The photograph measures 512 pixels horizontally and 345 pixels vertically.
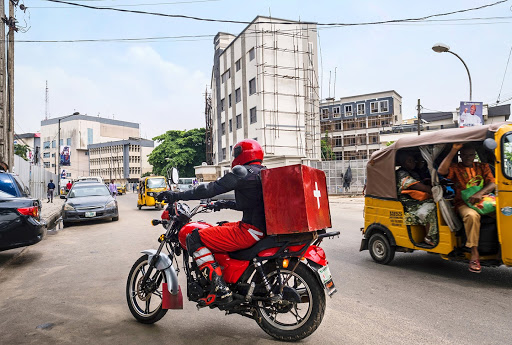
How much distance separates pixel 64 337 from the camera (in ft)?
12.9

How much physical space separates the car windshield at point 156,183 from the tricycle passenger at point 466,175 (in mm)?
19176

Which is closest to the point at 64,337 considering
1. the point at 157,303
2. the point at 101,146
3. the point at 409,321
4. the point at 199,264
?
the point at 157,303

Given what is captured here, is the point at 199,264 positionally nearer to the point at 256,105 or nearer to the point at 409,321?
the point at 409,321

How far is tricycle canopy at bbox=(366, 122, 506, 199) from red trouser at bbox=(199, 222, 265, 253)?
3.79 m

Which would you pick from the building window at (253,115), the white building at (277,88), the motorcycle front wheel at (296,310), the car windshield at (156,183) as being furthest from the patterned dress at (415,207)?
the building window at (253,115)

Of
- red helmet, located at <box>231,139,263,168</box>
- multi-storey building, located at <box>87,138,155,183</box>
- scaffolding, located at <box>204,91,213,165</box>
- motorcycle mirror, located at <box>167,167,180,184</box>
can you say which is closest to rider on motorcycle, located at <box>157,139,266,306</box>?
red helmet, located at <box>231,139,263,168</box>

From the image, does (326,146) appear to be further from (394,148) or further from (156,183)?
(394,148)

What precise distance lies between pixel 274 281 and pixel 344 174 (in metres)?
28.3

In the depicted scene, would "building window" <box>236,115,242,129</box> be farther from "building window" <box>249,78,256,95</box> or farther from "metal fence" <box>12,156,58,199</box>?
"metal fence" <box>12,156,58,199</box>

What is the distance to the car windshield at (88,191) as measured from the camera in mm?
15682

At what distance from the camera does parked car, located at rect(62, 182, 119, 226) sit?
46.8 feet

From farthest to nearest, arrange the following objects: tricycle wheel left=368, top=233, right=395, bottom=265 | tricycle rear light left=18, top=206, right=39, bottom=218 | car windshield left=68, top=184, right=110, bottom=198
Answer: car windshield left=68, top=184, right=110, bottom=198, tricycle rear light left=18, top=206, right=39, bottom=218, tricycle wheel left=368, top=233, right=395, bottom=265

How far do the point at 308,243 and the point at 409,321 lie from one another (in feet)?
5.14

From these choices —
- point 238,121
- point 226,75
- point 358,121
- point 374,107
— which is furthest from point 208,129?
point 374,107
